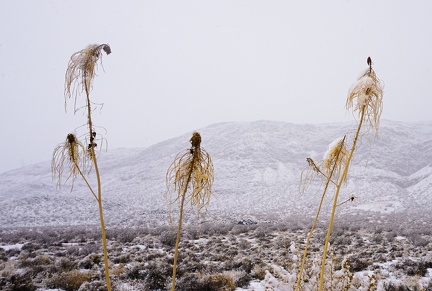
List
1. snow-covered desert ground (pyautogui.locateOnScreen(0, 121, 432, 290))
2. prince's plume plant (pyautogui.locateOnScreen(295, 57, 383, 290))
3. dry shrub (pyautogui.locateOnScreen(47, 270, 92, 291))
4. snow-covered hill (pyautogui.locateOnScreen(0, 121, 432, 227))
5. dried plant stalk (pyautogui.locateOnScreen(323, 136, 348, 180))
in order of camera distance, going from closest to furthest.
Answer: prince's plume plant (pyautogui.locateOnScreen(295, 57, 383, 290)), dried plant stalk (pyautogui.locateOnScreen(323, 136, 348, 180)), dry shrub (pyautogui.locateOnScreen(47, 270, 92, 291)), snow-covered desert ground (pyautogui.locateOnScreen(0, 121, 432, 290)), snow-covered hill (pyautogui.locateOnScreen(0, 121, 432, 227))

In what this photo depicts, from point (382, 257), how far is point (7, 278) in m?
11.3

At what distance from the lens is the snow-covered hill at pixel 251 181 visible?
37.7m

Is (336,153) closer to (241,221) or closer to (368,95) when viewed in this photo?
(368,95)

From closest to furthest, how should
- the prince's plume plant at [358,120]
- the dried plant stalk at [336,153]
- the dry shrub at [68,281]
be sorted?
the prince's plume plant at [358,120], the dried plant stalk at [336,153], the dry shrub at [68,281]

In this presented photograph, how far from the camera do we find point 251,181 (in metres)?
53.6

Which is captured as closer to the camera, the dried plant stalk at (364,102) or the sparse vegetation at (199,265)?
the dried plant stalk at (364,102)

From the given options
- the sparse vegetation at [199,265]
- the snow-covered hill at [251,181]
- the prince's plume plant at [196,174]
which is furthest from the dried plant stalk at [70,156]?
the snow-covered hill at [251,181]

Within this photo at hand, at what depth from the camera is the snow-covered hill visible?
37656 mm

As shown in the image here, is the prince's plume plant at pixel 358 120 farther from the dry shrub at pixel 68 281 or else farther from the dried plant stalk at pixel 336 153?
the dry shrub at pixel 68 281

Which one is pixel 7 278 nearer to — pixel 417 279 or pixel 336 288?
pixel 336 288

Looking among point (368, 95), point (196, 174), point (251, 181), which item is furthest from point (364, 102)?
point (251, 181)

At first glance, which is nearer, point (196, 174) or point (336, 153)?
point (196, 174)

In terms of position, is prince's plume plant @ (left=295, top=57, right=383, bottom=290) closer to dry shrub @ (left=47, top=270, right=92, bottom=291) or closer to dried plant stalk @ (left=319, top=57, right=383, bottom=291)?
dried plant stalk @ (left=319, top=57, right=383, bottom=291)

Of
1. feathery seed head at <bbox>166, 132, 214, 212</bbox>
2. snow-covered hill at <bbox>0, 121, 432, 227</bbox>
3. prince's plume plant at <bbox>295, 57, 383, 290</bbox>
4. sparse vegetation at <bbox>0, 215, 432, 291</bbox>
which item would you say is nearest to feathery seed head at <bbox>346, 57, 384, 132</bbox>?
prince's plume plant at <bbox>295, 57, 383, 290</bbox>
